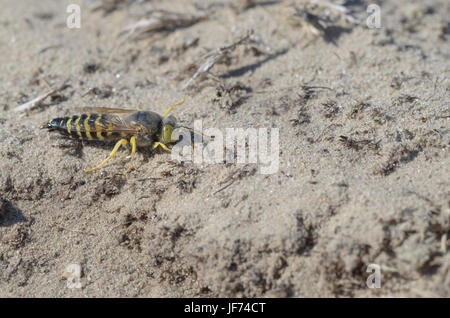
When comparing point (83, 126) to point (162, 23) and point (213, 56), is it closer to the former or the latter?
point (213, 56)

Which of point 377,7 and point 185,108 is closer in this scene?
point 185,108

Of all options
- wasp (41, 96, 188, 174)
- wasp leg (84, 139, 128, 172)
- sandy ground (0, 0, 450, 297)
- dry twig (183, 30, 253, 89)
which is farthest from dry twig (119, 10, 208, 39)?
wasp leg (84, 139, 128, 172)

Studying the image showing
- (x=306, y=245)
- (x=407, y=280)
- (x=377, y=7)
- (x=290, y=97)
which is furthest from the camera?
(x=377, y=7)

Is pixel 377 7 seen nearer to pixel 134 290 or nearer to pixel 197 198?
pixel 197 198

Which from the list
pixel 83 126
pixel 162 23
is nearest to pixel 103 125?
pixel 83 126
